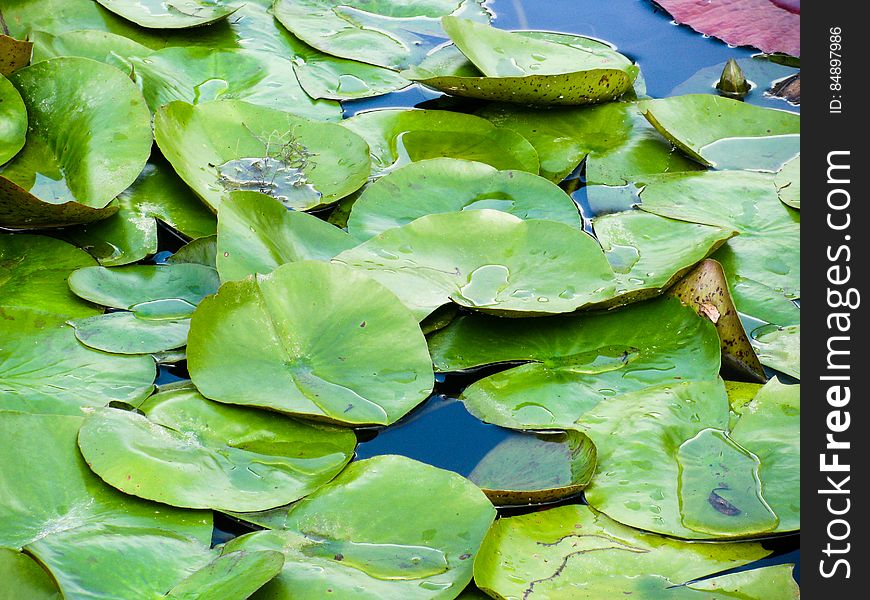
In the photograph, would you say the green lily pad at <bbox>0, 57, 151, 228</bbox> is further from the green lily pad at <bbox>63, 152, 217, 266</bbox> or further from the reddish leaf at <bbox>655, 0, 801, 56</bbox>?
the reddish leaf at <bbox>655, 0, 801, 56</bbox>

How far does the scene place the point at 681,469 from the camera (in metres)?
1.26

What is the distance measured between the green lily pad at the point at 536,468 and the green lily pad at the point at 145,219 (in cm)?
75

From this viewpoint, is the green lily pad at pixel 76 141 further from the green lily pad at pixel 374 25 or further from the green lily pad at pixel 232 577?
the green lily pad at pixel 232 577

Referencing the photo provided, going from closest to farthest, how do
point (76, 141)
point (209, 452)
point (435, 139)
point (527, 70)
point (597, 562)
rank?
1. point (597, 562)
2. point (209, 452)
3. point (76, 141)
4. point (435, 139)
5. point (527, 70)

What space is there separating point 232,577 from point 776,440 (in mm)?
781

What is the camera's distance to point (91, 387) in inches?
53.0

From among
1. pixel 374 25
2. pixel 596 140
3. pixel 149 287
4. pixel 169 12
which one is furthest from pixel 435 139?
pixel 169 12

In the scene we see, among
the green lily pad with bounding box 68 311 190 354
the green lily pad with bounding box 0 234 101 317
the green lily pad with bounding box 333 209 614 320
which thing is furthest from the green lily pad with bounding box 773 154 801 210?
the green lily pad with bounding box 0 234 101 317

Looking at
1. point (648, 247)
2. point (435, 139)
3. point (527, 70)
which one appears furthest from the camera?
point (527, 70)

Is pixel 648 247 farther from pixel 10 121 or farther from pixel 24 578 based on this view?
pixel 10 121

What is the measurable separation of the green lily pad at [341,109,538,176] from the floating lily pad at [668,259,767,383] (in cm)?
47

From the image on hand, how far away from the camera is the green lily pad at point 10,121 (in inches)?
67.3
